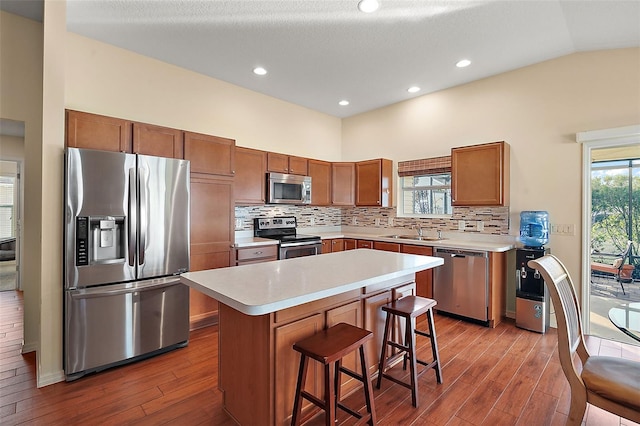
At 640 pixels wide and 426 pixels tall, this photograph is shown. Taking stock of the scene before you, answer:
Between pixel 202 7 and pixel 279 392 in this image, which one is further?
pixel 202 7

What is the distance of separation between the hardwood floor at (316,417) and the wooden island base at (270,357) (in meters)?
0.23

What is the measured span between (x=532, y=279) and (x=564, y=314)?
205 centimetres

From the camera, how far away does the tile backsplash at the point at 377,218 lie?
3.94 metres

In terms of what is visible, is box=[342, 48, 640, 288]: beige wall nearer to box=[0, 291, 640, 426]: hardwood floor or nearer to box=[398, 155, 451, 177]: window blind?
box=[398, 155, 451, 177]: window blind

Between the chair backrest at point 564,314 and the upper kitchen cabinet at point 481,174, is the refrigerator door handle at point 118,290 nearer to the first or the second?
the chair backrest at point 564,314

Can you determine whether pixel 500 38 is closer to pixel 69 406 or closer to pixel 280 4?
pixel 280 4

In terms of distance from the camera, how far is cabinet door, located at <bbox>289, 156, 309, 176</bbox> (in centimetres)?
463

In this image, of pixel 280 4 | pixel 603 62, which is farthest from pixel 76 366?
pixel 603 62

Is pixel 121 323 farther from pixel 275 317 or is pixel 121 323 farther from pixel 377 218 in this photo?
pixel 377 218

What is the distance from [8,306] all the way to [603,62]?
25.5 feet

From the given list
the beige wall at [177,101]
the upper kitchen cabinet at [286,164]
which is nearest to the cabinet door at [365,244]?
the upper kitchen cabinet at [286,164]

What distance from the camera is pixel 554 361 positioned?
2.64m

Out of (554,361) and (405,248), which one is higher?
(405,248)

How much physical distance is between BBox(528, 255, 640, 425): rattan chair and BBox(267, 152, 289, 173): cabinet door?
342 cm
